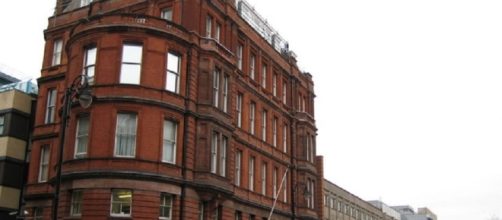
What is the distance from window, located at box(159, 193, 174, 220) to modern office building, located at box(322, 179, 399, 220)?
41607mm

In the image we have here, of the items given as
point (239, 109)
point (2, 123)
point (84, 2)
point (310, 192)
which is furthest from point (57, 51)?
point (310, 192)

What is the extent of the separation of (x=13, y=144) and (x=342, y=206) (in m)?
53.6

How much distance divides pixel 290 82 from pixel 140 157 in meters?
25.2

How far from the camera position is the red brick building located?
34438 mm

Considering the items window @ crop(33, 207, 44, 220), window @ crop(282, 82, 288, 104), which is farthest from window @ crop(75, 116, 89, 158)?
window @ crop(282, 82, 288, 104)

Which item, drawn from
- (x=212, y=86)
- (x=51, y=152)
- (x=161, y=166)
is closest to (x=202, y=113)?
(x=212, y=86)

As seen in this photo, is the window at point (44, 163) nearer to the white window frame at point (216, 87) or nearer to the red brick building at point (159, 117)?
the red brick building at point (159, 117)

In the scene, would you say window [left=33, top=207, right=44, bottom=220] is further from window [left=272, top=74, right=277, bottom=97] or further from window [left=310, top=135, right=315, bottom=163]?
window [left=310, top=135, right=315, bottom=163]

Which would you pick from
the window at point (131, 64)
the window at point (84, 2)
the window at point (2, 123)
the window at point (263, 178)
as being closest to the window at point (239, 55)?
the window at point (263, 178)

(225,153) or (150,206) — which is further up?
(225,153)

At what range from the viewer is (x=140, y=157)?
34.6 meters

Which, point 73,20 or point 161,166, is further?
point 73,20

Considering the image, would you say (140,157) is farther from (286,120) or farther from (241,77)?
(286,120)

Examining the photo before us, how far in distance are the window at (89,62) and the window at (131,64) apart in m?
1.96
